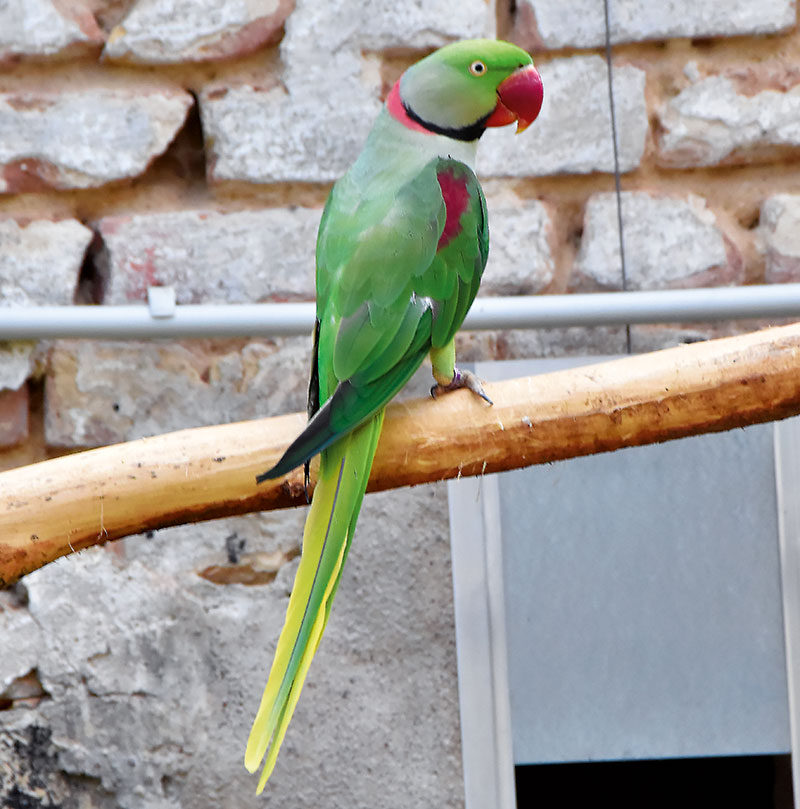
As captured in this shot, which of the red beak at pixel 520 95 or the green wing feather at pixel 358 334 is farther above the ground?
the red beak at pixel 520 95

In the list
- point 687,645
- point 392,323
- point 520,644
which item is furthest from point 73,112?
point 687,645

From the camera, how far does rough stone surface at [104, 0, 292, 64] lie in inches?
66.6

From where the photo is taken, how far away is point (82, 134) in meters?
1.69

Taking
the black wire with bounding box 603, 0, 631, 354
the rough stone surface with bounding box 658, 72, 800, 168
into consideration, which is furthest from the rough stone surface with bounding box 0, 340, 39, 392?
the rough stone surface with bounding box 658, 72, 800, 168

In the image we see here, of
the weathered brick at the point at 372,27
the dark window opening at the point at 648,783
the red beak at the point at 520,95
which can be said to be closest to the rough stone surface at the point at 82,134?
the weathered brick at the point at 372,27

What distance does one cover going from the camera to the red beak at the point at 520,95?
49.3 inches

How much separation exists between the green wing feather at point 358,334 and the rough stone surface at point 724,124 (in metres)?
0.68

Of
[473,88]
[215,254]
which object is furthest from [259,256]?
[473,88]

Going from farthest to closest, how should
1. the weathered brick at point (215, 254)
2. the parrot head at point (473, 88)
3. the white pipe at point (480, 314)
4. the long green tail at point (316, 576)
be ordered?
Result: 1. the weathered brick at point (215, 254)
2. the white pipe at point (480, 314)
3. the parrot head at point (473, 88)
4. the long green tail at point (316, 576)

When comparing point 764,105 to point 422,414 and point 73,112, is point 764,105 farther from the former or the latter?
point 73,112

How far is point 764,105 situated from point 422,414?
0.97 metres

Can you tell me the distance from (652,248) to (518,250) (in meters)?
0.22

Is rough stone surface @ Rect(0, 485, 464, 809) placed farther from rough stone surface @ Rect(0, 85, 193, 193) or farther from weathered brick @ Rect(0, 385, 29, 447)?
rough stone surface @ Rect(0, 85, 193, 193)

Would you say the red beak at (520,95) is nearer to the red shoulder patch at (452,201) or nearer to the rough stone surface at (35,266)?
the red shoulder patch at (452,201)
